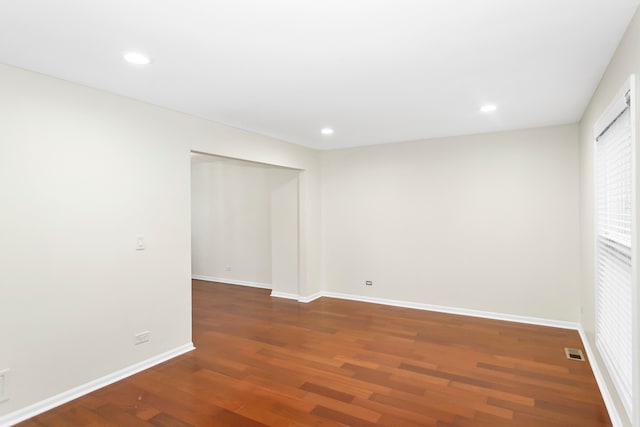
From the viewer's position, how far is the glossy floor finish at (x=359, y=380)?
2.53m

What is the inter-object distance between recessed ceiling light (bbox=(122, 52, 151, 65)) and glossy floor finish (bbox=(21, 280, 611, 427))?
8.13ft

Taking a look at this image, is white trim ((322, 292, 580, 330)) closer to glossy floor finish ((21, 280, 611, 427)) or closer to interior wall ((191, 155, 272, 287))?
glossy floor finish ((21, 280, 611, 427))

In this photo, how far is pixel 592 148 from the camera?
3.27m

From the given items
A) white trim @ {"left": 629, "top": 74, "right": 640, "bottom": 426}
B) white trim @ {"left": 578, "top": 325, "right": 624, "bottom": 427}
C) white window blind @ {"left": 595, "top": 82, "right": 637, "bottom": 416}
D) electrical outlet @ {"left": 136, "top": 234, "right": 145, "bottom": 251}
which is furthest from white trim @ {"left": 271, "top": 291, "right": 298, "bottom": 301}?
white trim @ {"left": 629, "top": 74, "right": 640, "bottom": 426}

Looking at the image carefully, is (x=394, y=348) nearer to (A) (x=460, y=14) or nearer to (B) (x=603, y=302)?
(B) (x=603, y=302)

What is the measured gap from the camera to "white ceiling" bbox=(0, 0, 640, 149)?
5.88 feet

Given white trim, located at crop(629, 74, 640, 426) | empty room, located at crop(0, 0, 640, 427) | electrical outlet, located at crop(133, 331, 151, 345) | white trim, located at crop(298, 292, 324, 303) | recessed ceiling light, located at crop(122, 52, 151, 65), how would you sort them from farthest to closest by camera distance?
1. white trim, located at crop(298, 292, 324, 303)
2. electrical outlet, located at crop(133, 331, 151, 345)
3. recessed ceiling light, located at crop(122, 52, 151, 65)
4. empty room, located at crop(0, 0, 640, 427)
5. white trim, located at crop(629, 74, 640, 426)

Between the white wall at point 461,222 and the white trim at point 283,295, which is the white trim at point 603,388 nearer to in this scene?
the white wall at point 461,222

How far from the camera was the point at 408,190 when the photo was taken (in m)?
5.30

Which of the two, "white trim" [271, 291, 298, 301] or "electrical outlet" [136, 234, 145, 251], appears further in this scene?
"white trim" [271, 291, 298, 301]

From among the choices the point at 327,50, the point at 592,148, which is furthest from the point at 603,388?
the point at 327,50

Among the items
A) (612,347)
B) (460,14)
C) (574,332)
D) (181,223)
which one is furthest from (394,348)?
(460,14)

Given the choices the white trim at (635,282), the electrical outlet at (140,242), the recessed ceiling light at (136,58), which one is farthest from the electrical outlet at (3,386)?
the white trim at (635,282)

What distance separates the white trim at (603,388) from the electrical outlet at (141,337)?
3667mm
